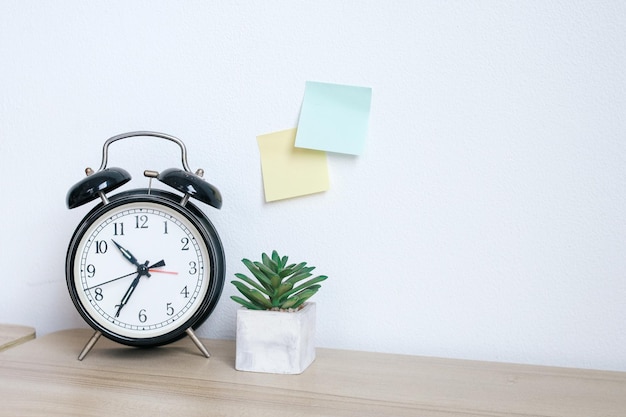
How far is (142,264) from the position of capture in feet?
3.14

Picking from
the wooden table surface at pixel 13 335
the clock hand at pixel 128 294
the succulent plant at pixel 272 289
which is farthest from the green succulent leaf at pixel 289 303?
the wooden table surface at pixel 13 335

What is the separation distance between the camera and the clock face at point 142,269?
949mm

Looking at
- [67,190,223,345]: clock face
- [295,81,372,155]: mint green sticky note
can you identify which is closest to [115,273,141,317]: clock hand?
[67,190,223,345]: clock face

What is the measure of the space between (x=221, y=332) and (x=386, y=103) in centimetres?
45

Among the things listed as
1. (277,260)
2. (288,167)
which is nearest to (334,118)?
(288,167)

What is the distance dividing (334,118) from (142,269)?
1.18ft

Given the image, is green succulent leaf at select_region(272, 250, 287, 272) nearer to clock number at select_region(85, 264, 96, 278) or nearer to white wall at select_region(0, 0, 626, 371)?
white wall at select_region(0, 0, 626, 371)

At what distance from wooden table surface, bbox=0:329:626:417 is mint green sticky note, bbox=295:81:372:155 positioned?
32 cm

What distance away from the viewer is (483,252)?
1.01 meters

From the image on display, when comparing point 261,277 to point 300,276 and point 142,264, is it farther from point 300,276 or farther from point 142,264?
point 142,264

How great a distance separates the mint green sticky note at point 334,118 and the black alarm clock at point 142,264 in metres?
0.19

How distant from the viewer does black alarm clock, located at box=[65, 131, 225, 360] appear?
0.95 m

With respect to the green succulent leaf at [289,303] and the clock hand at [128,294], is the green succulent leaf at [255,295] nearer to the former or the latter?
the green succulent leaf at [289,303]

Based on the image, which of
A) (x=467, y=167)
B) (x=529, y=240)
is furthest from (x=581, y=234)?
(x=467, y=167)
